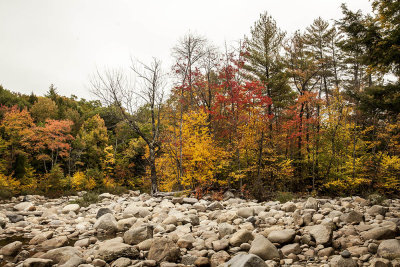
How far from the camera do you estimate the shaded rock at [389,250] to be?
383 centimetres

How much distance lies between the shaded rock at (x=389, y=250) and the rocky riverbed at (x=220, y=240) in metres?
0.01

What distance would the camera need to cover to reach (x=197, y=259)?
437cm

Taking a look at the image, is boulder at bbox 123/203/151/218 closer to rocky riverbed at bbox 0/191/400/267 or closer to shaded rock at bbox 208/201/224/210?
rocky riverbed at bbox 0/191/400/267

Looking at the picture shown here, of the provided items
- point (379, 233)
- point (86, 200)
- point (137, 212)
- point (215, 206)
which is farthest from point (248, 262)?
point (86, 200)

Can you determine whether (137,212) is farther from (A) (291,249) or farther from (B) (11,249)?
(A) (291,249)

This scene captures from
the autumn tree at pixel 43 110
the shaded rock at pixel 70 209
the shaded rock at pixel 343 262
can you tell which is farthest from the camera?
the autumn tree at pixel 43 110

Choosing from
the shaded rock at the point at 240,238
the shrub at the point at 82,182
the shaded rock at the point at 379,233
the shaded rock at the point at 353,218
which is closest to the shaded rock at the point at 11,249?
the shaded rock at the point at 240,238

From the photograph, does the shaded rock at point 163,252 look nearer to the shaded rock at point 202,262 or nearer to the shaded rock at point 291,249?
the shaded rock at point 202,262

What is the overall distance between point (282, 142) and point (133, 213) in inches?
362

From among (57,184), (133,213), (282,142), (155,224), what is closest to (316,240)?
(155,224)

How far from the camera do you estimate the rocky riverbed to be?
4.22m

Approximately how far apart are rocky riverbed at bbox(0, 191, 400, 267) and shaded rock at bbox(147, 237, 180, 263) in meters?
0.02

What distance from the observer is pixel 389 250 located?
3.92 meters

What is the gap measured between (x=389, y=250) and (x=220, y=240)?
3048 millimetres
